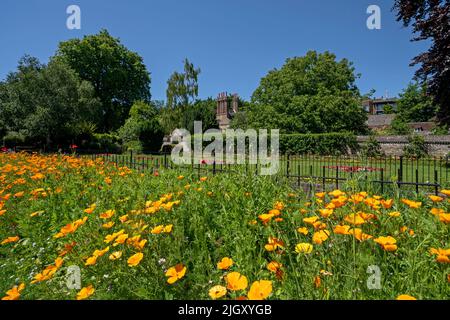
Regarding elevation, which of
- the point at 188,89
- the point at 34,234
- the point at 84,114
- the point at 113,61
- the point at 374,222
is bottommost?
the point at 34,234

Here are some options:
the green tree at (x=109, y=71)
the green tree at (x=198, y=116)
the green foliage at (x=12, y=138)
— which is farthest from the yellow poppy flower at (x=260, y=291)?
the green tree at (x=109, y=71)

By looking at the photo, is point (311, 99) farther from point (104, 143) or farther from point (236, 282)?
point (236, 282)

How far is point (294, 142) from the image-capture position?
899 inches

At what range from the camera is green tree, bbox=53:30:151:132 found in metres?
36.3

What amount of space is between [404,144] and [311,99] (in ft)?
28.7

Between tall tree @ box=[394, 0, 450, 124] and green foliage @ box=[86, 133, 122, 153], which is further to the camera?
green foliage @ box=[86, 133, 122, 153]

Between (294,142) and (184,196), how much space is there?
21.1m

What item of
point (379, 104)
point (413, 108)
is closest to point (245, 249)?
point (413, 108)

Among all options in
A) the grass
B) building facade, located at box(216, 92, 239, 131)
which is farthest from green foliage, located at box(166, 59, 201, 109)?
the grass

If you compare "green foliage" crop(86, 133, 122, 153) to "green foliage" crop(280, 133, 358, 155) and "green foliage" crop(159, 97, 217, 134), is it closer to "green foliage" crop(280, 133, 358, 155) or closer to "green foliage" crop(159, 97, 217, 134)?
"green foliage" crop(159, 97, 217, 134)

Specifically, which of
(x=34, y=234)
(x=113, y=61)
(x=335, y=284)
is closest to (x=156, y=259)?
(x=335, y=284)

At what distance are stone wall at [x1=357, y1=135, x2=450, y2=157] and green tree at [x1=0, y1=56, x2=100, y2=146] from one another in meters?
23.6
